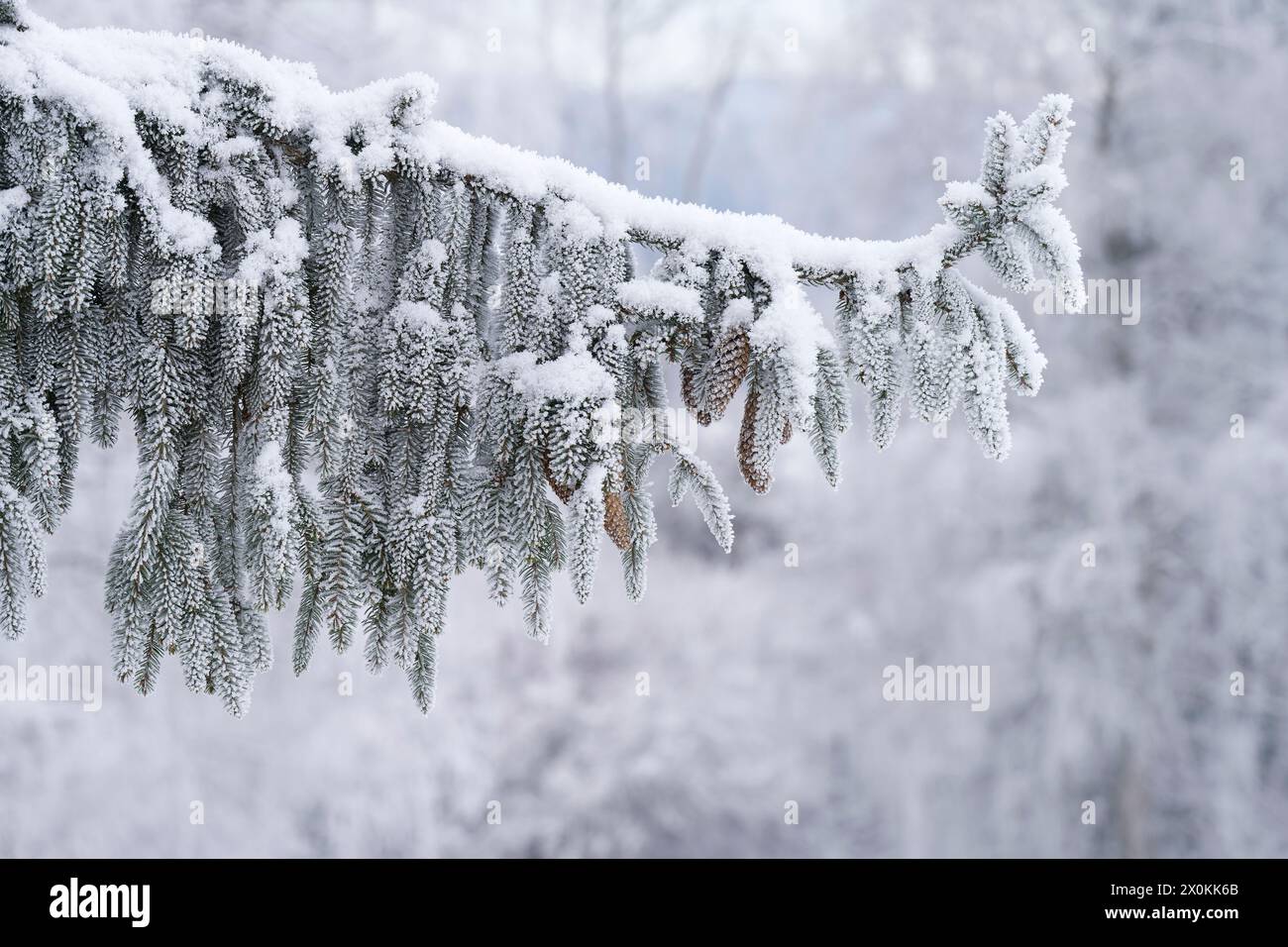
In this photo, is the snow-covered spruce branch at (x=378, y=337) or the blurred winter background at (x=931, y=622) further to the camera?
the blurred winter background at (x=931, y=622)

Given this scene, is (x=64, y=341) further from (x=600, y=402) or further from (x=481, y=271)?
(x=600, y=402)

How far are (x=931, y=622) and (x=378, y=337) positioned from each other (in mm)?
5514

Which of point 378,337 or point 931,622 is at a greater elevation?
point 378,337

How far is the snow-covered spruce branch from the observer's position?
114 cm

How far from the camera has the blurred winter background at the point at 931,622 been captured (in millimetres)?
4961

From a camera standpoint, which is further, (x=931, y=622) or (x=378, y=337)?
(x=931, y=622)

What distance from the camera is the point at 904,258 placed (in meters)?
1.25

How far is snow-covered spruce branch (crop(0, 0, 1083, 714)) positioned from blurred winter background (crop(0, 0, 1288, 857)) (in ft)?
11.3

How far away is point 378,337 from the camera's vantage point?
1232 millimetres

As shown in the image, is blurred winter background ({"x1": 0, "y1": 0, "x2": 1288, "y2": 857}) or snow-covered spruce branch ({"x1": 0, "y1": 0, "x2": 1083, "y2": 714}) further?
blurred winter background ({"x1": 0, "y1": 0, "x2": 1288, "y2": 857})

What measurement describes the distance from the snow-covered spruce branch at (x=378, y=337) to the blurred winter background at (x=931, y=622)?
346cm

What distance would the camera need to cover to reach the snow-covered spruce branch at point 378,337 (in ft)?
3.73

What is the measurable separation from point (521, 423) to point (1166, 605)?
5.68 meters
